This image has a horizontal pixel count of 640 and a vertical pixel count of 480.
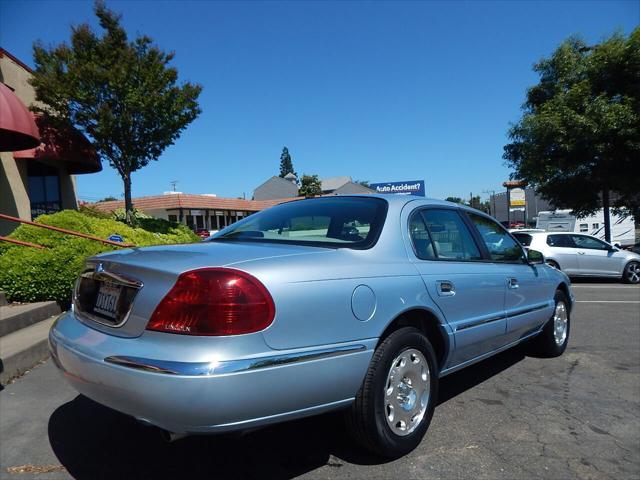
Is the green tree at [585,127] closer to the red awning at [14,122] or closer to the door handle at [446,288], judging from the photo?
the door handle at [446,288]

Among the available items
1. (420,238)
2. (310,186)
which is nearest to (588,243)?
(420,238)

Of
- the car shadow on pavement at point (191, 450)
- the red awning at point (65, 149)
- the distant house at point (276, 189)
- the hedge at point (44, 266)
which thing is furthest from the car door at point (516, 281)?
the distant house at point (276, 189)

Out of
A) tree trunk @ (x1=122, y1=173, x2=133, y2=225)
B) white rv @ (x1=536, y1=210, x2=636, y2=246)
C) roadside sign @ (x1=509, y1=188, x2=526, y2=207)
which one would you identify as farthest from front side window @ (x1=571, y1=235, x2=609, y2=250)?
roadside sign @ (x1=509, y1=188, x2=526, y2=207)

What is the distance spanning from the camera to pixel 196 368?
219 cm

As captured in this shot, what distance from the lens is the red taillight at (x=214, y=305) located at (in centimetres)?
228

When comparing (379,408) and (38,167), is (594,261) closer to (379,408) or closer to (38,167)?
(379,408)

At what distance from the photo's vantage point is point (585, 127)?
14695 millimetres

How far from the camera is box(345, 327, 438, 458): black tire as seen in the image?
2.73 metres

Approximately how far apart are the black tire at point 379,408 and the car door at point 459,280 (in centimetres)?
46

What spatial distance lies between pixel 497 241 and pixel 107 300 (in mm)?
3311

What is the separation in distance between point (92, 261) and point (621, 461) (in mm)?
3548

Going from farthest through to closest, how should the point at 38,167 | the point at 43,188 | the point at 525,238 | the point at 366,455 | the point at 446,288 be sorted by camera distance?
the point at 43,188 → the point at 38,167 → the point at 525,238 → the point at 446,288 → the point at 366,455

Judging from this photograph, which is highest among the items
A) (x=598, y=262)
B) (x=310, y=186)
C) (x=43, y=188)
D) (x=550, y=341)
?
(x=310, y=186)

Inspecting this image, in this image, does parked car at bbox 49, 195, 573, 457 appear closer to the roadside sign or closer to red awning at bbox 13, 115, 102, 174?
red awning at bbox 13, 115, 102, 174
